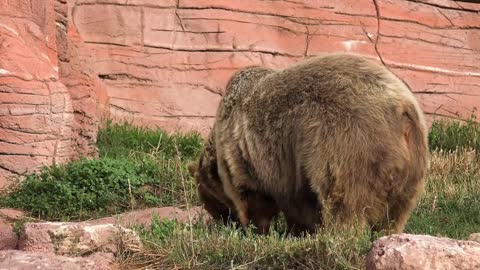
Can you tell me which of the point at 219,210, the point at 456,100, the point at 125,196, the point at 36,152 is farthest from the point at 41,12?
the point at 456,100

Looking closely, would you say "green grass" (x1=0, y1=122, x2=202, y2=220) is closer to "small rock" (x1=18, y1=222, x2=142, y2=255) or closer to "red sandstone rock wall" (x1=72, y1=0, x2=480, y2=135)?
"red sandstone rock wall" (x1=72, y1=0, x2=480, y2=135)

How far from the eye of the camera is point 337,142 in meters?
5.73

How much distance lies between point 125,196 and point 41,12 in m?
2.82

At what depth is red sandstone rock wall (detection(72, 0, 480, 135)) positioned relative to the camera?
43.1ft

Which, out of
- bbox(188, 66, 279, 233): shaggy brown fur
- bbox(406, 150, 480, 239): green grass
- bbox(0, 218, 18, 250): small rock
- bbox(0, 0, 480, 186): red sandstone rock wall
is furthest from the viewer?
bbox(0, 0, 480, 186): red sandstone rock wall

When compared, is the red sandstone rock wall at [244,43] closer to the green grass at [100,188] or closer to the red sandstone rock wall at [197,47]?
the red sandstone rock wall at [197,47]

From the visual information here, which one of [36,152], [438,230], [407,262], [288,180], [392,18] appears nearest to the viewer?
[407,262]

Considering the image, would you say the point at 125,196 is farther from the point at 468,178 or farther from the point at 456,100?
the point at 456,100

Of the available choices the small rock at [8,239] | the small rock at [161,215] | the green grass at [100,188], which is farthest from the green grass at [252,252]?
the green grass at [100,188]

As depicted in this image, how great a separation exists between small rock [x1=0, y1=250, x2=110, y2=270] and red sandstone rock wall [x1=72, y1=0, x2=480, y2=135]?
8.00 metres

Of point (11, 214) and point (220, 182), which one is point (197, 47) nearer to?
point (11, 214)

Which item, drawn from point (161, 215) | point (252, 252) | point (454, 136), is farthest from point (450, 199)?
point (252, 252)

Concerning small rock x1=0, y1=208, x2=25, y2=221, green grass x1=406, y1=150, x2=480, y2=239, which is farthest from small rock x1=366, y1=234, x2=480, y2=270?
small rock x1=0, y1=208, x2=25, y2=221

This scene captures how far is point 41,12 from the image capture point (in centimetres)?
1077
